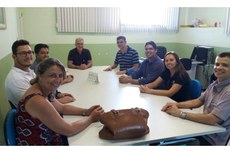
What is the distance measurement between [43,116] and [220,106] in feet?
3.80

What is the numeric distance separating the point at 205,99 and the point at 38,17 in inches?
162

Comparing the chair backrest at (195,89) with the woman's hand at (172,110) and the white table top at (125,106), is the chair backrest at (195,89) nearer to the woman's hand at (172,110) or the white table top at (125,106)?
the white table top at (125,106)

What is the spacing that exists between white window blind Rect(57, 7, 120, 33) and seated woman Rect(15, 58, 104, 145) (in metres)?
3.66

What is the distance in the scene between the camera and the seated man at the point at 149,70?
2627 mm

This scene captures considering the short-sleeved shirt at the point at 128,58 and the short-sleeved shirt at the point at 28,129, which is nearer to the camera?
the short-sleeved shirt at the point at 28,129

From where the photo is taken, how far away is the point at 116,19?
501cm

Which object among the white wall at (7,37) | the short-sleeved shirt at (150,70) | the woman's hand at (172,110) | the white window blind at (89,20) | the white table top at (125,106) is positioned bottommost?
the white table top at (125,106)

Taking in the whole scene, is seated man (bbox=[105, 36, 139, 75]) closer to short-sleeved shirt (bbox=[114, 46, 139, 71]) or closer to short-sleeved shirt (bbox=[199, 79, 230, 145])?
short-sleeved shirt (bbox=[114, 46, 139, 71])

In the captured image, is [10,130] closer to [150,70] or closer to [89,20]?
[150,70]

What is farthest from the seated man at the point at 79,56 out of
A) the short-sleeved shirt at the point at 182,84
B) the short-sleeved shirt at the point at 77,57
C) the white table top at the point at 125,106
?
the short-sleeved shirt at the point at 182,84

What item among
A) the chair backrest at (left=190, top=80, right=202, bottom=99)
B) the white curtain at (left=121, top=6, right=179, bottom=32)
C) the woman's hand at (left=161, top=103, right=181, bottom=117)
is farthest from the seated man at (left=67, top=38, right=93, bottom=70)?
the woman's hand at (left=161, top=103, right=181, bottom=117)

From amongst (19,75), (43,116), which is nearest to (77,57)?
(19,75)

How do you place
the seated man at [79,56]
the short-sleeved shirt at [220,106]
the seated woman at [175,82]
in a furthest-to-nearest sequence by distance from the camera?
the seated man at [79,56]
the seated woman at [175,82]
the short-sleeved shirt at [220,106]
